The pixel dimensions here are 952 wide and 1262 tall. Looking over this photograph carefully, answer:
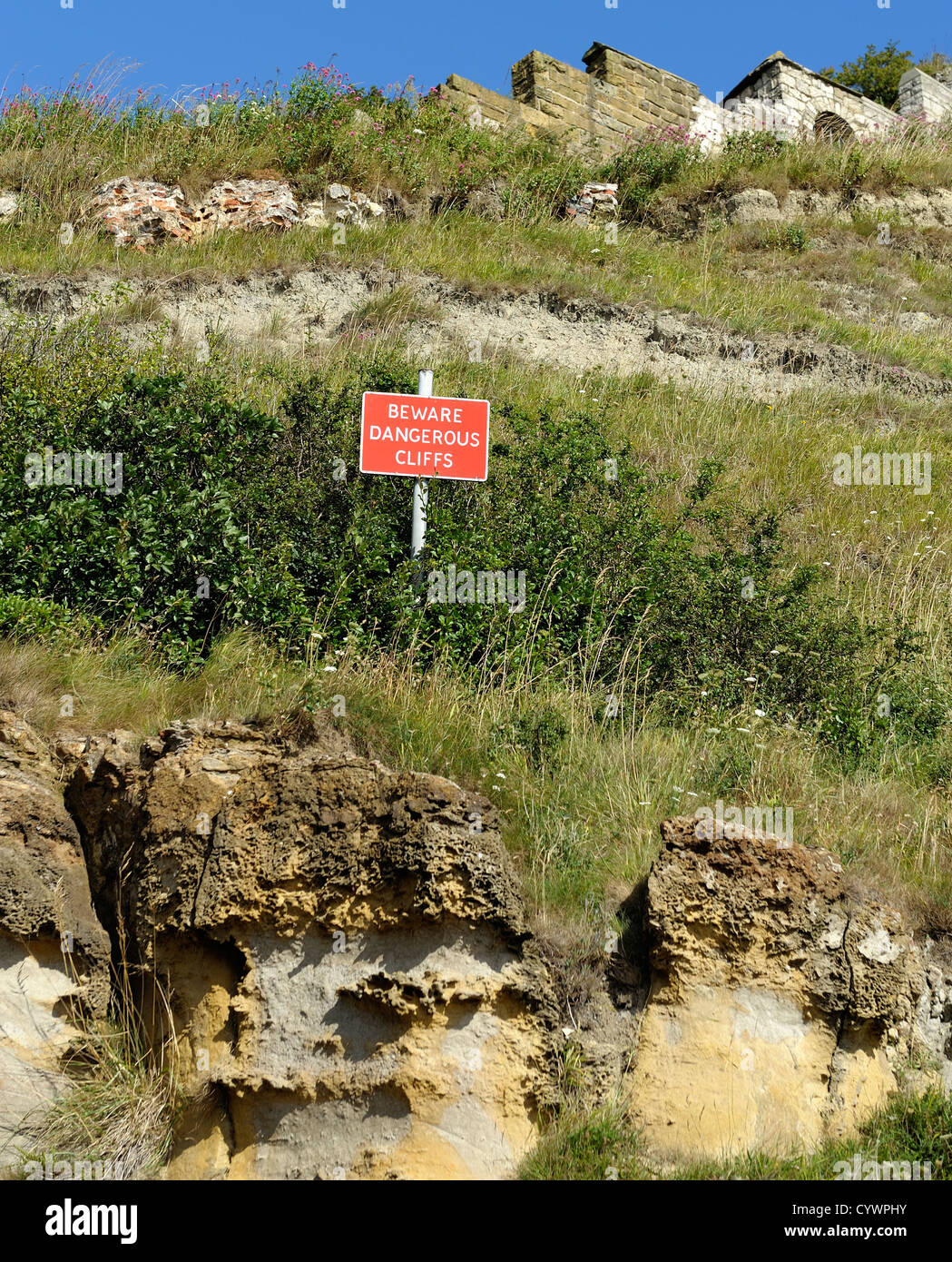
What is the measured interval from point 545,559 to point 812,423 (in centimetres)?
505

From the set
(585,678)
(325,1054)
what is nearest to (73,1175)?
(325,1054)

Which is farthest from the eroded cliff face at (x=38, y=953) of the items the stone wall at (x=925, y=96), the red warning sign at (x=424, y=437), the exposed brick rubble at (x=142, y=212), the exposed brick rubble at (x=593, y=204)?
the stone wall at (x=925, y=96)

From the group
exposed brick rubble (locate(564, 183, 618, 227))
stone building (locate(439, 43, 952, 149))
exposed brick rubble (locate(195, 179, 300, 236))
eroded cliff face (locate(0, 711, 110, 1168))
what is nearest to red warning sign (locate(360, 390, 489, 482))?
eroded cliff face (locate(0, 711, 110, 1168))

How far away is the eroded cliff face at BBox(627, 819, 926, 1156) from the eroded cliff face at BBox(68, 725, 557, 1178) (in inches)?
21.5

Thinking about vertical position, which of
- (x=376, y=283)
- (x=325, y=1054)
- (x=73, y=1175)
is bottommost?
(x=73, y=1175)

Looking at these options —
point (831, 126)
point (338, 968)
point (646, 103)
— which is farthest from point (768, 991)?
point (831, 126)

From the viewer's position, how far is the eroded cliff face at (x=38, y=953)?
4645 mm

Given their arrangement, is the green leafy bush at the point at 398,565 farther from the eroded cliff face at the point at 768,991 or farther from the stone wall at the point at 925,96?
the stone wall at the point at 925,96

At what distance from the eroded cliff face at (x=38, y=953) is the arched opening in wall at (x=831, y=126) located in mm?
19038

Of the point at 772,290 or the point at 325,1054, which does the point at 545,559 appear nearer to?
the point at 325,1054

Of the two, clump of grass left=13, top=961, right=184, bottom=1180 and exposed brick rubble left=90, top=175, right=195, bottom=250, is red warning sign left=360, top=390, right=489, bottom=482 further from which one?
exposed brick rubble left=90, top=175, right=195, bottom=250

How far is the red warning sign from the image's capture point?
7.53m
